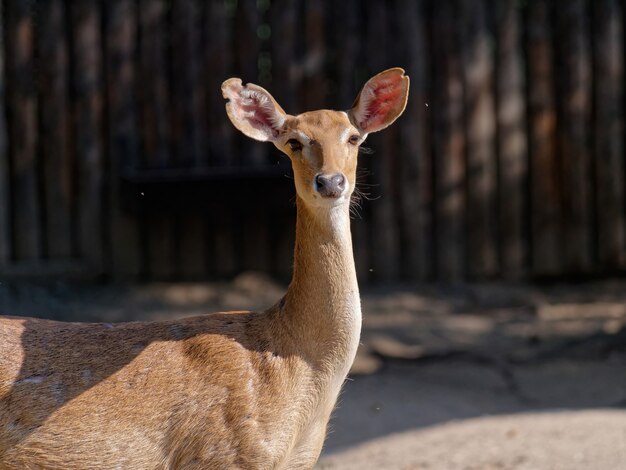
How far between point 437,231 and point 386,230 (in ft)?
2.15

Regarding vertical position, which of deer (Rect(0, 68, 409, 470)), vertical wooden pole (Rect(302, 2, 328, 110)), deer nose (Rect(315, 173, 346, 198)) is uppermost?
vertical wooden pole (Rect(302, 2, 328, 110))

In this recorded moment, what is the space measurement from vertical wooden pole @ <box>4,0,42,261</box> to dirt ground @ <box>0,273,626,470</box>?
0.69m

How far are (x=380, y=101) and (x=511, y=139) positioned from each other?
6.54 meters

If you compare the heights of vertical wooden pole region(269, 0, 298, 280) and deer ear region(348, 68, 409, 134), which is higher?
vertical wooden pole region(269, 0, 298, 280)

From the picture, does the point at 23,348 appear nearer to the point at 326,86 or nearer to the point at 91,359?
the point at 91,359

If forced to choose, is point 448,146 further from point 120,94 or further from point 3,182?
point 3,182

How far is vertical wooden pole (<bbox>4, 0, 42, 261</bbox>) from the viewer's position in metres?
11.7

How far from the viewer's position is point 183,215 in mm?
12016

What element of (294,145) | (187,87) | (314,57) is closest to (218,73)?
(187,87)

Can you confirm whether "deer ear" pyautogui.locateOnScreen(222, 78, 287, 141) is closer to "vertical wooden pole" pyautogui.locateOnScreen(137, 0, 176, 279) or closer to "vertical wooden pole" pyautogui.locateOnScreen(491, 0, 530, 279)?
"vertical wooden pole" pyautogui.locateOnScreen(137, 0, 176, 279)

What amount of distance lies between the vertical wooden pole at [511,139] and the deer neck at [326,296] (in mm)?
7032

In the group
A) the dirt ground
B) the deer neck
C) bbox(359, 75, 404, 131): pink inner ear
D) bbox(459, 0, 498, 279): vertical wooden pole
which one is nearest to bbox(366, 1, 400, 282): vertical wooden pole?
the dirt ground

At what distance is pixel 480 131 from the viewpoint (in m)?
11.7

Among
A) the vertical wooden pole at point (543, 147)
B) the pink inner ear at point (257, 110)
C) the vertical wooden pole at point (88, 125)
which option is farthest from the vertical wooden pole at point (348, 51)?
the pink inner ear at point (257, 110)
